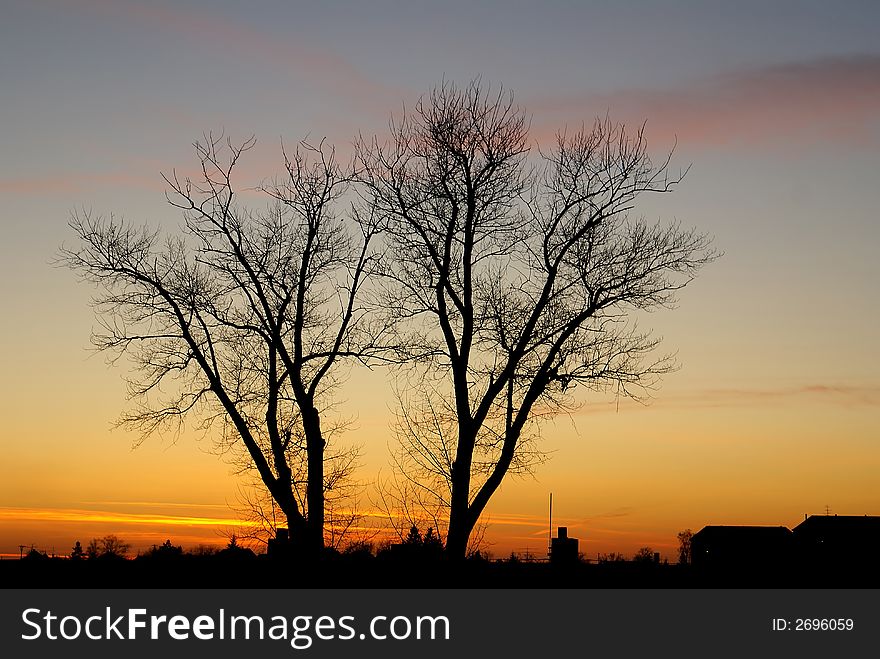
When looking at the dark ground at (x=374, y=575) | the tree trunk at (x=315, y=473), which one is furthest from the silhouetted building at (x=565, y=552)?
the tree trunk at (x=315, y=473)

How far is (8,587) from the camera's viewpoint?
65.6 feet

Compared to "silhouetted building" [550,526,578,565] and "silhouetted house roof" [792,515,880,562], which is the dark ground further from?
"silhouetted house roof" [792,515,880,562]

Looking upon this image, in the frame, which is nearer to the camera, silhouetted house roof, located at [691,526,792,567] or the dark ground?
the dark ground

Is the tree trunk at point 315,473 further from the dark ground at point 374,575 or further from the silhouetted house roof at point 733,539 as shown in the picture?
the silhouetted house roof at point 733,539

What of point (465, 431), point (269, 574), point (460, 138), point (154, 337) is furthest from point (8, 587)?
point (460, 138)

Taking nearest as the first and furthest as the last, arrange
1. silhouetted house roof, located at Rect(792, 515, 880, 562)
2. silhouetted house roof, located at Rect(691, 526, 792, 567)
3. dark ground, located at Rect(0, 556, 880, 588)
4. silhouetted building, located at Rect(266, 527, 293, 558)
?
dark ground, located at Rect(0, 556, 880, 588) < silhouetted building, located at Rect(266, 527, 293, 558) < silhouetted house roof, located at Rect(792, 515, 880, 562) < silhouetted house roof, located at Rect(691, 526, 792, 567)

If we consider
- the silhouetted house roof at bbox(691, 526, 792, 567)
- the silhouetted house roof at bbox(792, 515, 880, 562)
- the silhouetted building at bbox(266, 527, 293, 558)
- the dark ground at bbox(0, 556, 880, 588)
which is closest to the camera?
the dark ground at bbox(0, 556, 880, 588)

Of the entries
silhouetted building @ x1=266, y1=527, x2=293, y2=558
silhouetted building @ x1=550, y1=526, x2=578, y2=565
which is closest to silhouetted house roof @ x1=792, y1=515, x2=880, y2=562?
silhouetted building @ x1=550, y1=526, x2=578, y2=565
